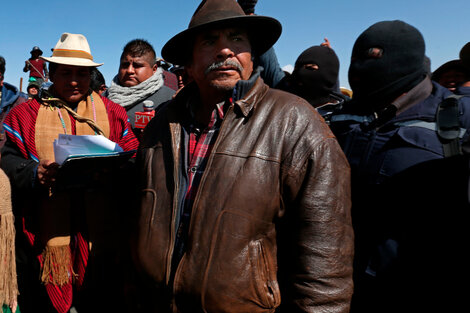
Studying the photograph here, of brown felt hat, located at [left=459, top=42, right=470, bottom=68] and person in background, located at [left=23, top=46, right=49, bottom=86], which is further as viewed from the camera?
person in background, located at [left=23, top=46, right=49, bottom=86]

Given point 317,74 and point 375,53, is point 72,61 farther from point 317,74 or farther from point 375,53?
point 317,74

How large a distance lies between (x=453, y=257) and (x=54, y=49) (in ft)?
10.2

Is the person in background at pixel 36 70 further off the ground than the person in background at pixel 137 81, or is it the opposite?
the person in background at pixel 36 70

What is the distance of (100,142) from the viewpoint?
2.22 meters

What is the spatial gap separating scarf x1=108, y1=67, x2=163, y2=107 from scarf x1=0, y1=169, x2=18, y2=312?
1.83 metres

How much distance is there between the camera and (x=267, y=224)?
1431 millimetres

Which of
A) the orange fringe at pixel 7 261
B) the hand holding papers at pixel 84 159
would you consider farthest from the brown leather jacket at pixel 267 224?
the orange fringe at pixel 7 261

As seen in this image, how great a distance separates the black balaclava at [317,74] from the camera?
3457mm

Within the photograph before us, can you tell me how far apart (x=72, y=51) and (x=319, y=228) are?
241cm

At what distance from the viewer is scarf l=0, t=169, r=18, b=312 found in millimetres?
2162

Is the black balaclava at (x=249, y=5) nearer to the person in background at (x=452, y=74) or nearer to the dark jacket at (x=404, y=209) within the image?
the dark jacket at (x=404, y=209)

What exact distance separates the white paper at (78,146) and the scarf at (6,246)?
40 centimetres

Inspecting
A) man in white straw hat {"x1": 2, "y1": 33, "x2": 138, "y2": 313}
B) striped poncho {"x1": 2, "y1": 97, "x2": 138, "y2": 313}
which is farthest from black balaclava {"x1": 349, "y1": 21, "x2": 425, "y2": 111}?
striped poncho {"x1": 2, "y1": 97, "x2": 138, "y2": 313}

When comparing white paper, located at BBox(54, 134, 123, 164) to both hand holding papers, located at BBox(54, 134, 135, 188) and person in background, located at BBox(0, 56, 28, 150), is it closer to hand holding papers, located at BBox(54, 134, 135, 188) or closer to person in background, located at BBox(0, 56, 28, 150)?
hand holding papers, located at BBox(54, 134, 135, 188)
